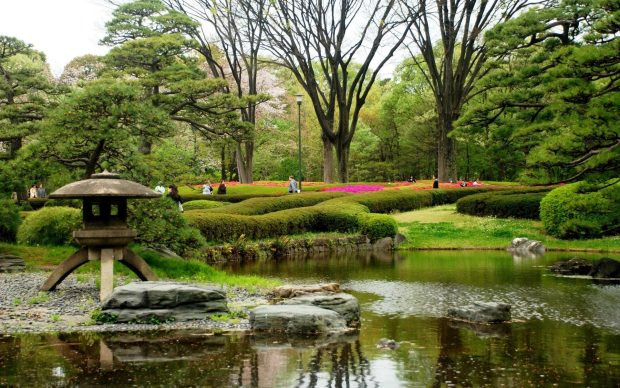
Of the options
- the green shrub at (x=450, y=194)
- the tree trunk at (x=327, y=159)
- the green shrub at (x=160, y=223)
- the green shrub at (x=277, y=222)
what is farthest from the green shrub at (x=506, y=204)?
the green shrub at (x=160, y=223)

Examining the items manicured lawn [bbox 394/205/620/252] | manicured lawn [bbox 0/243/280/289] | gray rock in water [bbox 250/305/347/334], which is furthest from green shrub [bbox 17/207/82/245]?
manicured lawn [bbox 394/205/620/252]

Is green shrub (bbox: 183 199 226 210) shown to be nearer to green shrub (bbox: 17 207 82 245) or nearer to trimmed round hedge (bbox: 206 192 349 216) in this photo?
trimmed round hedge (bbox: 206 192 349 216)

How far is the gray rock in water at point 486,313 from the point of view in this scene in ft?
33.7

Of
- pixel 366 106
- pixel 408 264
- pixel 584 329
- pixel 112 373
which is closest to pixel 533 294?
pixel 584 329

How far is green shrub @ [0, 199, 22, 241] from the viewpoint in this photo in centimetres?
1630

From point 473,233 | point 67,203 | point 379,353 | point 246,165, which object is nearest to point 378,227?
point 473,233

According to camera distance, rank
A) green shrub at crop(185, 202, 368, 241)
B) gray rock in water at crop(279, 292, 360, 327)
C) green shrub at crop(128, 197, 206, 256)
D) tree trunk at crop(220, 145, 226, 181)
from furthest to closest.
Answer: tree trunk at crop(220, 145, 226, 181)
green shrub at crop(185, 202, 368, 241)
green shrub at crop(128, 197, 206, 256)
gray rock in water at crop(279, 292, 360, 327)

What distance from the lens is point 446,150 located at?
36000 millimetres

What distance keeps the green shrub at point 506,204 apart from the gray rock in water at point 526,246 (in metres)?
3.90

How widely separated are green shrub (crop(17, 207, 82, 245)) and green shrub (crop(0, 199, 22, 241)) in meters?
0.21

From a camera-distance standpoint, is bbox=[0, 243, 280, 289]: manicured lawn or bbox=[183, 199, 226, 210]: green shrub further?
bbox=[183, 199, 226, 210]: green shrub

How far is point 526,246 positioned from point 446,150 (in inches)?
534

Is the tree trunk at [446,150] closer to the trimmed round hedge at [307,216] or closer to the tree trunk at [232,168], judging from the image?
the trimmed round hedge at [307,216]

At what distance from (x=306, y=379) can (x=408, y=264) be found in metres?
12.9
